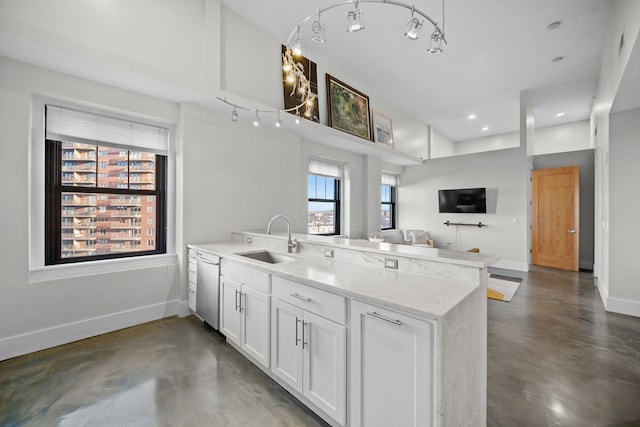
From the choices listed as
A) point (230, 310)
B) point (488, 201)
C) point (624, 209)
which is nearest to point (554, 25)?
point (624, 209)

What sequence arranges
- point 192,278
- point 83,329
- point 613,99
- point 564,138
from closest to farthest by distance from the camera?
point 83,329 < point 613,99 < point 192,278 < point 564,138

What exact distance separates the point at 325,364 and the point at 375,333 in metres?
0.43

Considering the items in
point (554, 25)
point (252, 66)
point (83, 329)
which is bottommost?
point (83, 329)

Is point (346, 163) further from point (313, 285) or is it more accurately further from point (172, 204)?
point (313, 285)

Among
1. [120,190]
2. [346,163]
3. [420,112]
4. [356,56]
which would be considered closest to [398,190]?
[420,112]

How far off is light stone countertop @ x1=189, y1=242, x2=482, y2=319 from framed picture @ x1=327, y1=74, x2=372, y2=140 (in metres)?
3.26

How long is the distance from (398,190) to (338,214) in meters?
2.69

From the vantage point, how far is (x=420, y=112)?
6.75m

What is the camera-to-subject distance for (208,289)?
2799 millimetres

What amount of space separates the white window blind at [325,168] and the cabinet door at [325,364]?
3.78m

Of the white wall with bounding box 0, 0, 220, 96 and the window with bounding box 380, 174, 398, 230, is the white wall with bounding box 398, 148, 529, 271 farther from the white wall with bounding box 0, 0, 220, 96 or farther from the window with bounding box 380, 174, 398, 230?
the white wall with bounding box 0, 0, 220, 96

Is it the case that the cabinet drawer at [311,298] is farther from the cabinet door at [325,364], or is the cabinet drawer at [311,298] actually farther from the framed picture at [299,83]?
the framed picture at [299,83]

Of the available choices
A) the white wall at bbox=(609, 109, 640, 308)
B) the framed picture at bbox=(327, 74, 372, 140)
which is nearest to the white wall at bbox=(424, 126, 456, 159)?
the framed picture at bbox=(327, 74, 372, 140)

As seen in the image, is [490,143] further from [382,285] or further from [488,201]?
[382,285]
